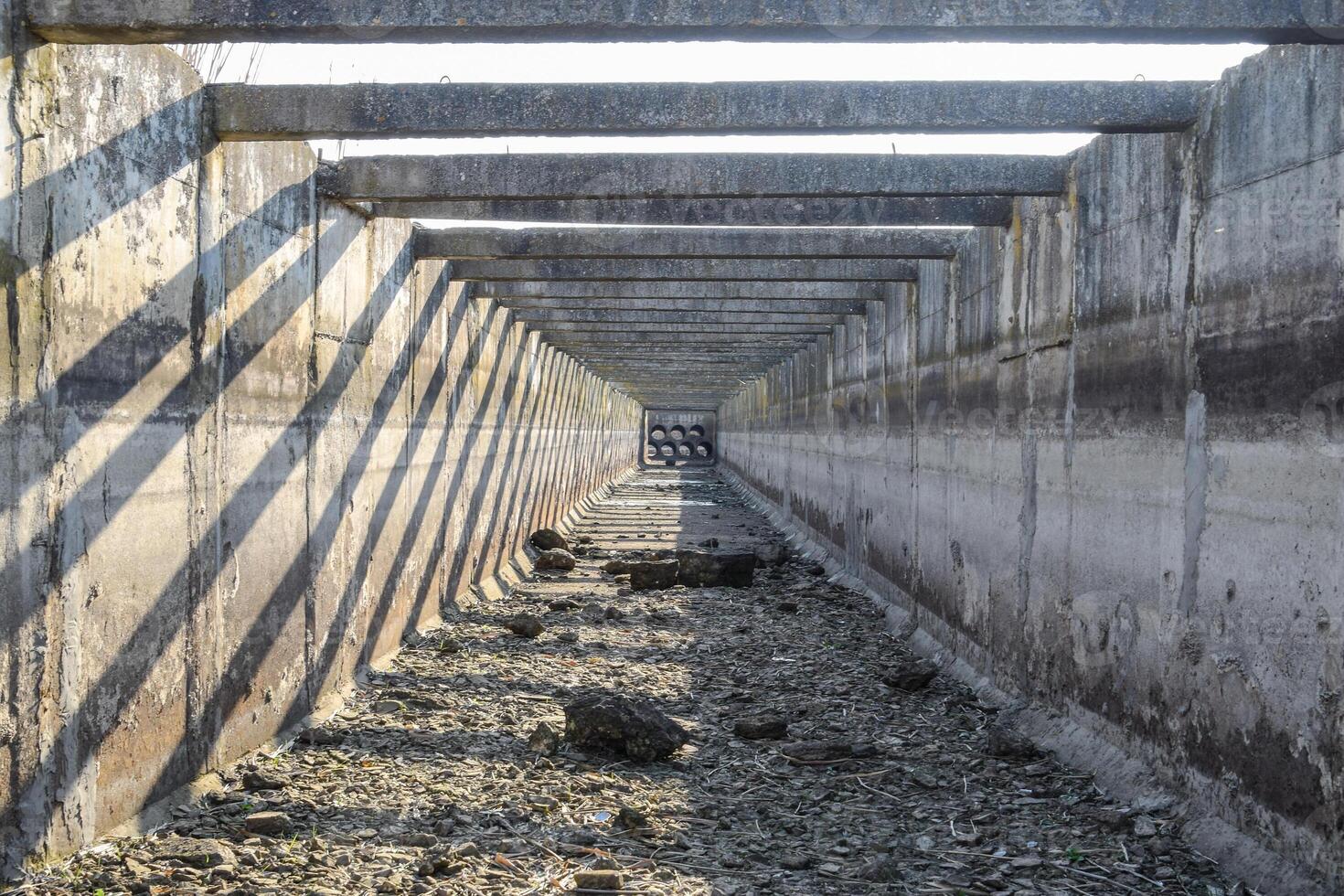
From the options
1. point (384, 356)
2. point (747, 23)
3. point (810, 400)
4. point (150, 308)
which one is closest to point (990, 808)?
point (747, 23)

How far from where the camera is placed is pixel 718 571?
13.5 meters

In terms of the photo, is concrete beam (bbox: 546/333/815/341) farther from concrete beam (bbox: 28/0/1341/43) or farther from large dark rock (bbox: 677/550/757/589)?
concrete beam (bbox: 28/0/1341/43)

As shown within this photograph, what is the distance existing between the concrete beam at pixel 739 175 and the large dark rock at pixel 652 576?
23.5 ft

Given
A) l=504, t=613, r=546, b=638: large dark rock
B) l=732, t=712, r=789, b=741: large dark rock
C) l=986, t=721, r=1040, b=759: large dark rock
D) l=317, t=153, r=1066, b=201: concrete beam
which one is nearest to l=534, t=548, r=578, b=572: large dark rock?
l=504, t=613, r=546, b=638: large dark rock

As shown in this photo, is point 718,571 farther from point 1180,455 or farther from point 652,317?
point 1180,455

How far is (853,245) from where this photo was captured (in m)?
9.22

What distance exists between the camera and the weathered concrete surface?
9289 mm

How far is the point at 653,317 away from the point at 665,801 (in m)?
10.2

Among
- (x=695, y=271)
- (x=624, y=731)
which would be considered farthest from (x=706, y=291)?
(x=624, y=731)

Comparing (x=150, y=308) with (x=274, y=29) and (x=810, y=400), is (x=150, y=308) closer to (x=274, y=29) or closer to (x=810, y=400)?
(x=274, y=29)

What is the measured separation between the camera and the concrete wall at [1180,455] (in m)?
4.17

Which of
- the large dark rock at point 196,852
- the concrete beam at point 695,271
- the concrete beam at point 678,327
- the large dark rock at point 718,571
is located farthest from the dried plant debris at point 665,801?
the concrete beam at point 678,327

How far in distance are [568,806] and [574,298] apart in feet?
27.0

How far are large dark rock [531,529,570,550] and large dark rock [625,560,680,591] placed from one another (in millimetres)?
3585
